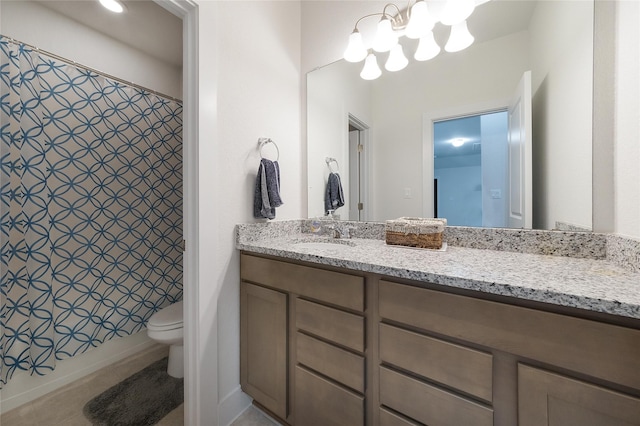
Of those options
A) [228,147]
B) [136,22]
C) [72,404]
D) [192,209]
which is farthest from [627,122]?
[72,404]

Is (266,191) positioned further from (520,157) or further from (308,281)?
(520,157)

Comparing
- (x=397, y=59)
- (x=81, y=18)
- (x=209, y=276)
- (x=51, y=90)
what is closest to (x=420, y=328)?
(x=209, y=276)

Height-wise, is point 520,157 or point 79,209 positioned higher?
point 520,157

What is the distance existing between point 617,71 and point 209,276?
1836 millimetres

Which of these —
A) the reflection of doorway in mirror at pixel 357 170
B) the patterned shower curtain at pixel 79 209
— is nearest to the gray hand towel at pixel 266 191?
the reflection of doorway in mirror at pixel 357 170

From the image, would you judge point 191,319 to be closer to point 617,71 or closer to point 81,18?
point 617,71

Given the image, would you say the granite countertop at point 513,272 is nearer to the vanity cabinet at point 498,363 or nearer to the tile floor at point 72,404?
the vanity cabinet at point 498,363

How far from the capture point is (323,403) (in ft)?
3.21

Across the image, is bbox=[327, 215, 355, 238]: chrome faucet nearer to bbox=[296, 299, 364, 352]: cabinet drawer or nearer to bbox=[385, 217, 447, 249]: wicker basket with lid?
bbox=[385, 217, 447, 249]: wicker basket with lid

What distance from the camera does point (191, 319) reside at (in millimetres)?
1118

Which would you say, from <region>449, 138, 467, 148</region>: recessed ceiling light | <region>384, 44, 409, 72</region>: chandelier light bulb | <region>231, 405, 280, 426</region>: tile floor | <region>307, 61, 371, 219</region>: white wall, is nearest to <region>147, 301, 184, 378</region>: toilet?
<region>231, 405, 280, 426</region>: tile floor

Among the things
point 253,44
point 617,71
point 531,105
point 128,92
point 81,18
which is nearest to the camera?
point 617,71

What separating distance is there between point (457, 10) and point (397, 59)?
1.14 ft

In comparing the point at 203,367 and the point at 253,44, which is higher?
the point at 253,44
